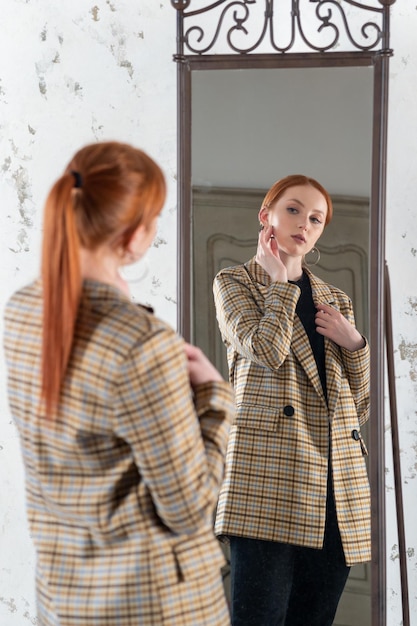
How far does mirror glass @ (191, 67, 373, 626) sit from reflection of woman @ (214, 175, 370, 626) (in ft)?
0.12

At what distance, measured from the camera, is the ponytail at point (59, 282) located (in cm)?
119

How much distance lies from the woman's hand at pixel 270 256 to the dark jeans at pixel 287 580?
530mm

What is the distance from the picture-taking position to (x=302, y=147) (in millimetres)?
2051

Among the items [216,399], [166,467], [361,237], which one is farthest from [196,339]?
[166,467]

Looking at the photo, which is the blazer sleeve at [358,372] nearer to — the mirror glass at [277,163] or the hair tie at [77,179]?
the mirror glass at [277,163]

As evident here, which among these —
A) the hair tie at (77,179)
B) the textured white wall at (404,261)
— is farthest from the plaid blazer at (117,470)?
the textured white wall at (404,261)

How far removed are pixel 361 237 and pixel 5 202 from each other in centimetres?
115

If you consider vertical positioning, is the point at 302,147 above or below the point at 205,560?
above

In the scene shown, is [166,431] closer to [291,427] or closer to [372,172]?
[291,427]

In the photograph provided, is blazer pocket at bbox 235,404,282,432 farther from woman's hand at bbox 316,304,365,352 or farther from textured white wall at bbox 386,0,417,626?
textured white wall at bbox 386,0,417,626

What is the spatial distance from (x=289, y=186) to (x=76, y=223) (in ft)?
3.04

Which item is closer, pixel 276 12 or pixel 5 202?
pixel 276 12

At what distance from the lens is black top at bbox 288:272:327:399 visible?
200 centimetres

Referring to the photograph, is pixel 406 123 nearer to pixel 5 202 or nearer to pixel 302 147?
pixel 302 147
